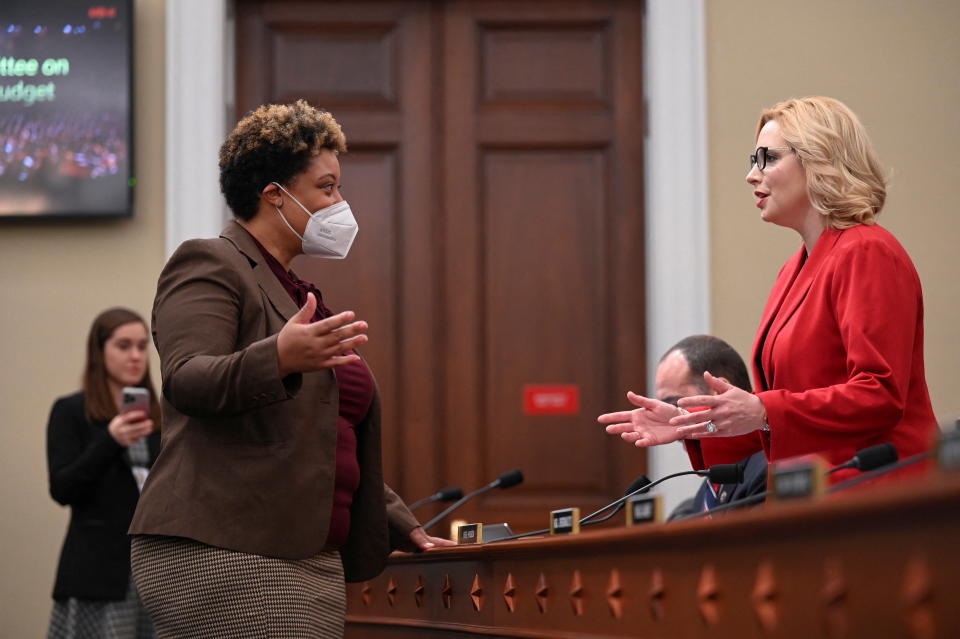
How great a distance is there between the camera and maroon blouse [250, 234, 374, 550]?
7.30ft

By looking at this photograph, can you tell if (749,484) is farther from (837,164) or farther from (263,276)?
(263,276)

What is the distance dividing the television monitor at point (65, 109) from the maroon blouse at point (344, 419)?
2583 millimetres

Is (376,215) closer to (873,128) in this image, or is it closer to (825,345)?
(873,128)

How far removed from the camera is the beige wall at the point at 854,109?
15.4ft

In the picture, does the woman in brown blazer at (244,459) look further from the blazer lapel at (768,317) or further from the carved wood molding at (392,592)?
the blazer lapel at (768,317)

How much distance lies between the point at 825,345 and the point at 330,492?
0.95m

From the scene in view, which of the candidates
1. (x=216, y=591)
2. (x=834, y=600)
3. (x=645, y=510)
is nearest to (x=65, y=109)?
(x=216, y=591)

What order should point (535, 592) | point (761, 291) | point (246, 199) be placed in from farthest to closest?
1. point (761, 291)
2. point (246, 199)
3. point (535, 592)

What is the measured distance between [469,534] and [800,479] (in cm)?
137

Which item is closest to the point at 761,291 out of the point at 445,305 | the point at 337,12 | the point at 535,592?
the point at 445,305

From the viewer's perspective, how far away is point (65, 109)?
15.6ft

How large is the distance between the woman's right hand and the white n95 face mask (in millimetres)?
1707

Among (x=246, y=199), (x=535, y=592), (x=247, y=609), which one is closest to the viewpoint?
(x=247, y=609)

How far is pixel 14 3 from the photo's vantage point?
4828 millimetres
